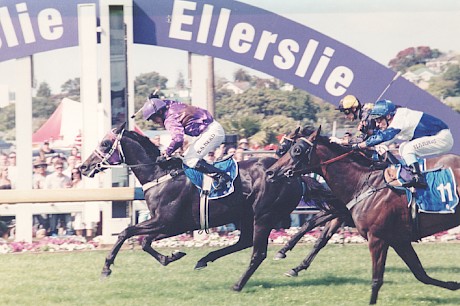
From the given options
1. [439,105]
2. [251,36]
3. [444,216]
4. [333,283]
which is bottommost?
[333,283]

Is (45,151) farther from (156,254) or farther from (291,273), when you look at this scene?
(291,273)

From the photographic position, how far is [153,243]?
23.6ft

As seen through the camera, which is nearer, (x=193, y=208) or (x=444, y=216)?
(x=444, y=216)

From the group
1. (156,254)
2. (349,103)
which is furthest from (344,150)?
(156,254)

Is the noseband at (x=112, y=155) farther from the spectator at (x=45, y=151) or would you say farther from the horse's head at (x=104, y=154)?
the spectator at (x=45, y=151)

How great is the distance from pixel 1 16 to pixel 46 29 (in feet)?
1.18

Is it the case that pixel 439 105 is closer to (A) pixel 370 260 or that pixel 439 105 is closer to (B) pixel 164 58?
(A) pixel 370 260

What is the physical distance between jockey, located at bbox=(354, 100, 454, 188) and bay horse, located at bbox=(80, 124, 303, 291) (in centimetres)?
85

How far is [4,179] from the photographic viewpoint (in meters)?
7.04

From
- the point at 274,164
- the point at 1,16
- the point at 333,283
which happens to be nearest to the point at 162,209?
the point at 274,164

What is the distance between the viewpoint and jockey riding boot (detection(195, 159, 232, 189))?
7.05 meters

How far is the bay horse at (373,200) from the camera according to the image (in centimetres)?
668

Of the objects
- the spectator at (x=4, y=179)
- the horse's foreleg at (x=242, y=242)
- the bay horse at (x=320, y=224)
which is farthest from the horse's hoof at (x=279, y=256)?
the spectator at (x=4, y=179)

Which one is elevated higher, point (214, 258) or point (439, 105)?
point (439, 105)
